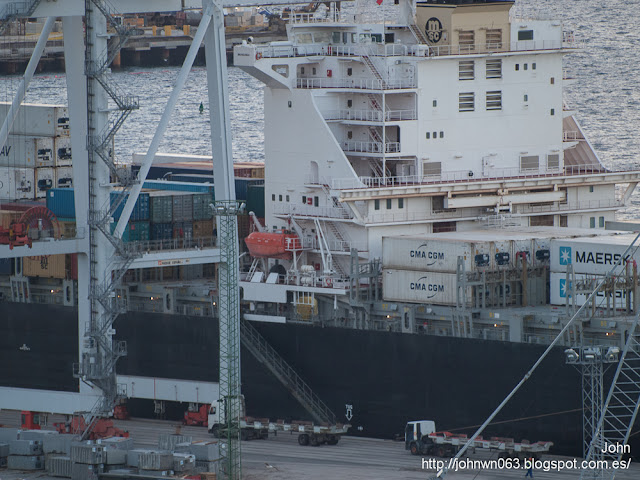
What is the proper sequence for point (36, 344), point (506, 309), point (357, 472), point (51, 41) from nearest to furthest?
1. point (357, 472)
2. point (506, 309)
3. point (36, 344)
4. point (51, 41)

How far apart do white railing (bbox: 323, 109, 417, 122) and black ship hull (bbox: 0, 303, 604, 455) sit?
22.6 ft

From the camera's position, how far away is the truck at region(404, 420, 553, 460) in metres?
48.7

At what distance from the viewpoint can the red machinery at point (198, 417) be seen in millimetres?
56500

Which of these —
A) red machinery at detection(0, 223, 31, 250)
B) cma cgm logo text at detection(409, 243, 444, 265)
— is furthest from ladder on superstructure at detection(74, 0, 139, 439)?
cma cgm logo text at detection(409, 243, 444, 265)

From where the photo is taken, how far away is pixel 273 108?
5856 cm

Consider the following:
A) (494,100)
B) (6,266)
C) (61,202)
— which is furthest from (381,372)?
(6,266)

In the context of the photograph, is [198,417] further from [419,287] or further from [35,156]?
[35,156]

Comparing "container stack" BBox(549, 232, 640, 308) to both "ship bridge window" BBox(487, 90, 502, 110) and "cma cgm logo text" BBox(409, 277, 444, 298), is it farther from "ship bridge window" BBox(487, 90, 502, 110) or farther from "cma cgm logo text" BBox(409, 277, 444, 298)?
"ship bridge window" BBox(487, 90, 502, 110)

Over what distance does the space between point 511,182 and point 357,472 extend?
13351 millimetres

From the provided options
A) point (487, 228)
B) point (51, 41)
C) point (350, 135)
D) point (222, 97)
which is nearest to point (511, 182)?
point (487, 228)

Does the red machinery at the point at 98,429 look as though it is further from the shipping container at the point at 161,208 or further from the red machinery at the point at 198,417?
the shipping container at the point at 161,208

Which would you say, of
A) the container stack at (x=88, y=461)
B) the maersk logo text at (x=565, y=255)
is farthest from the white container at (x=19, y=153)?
the maersk logo text at (x=565, y=255)

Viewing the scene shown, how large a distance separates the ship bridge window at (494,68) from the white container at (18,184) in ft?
57.4

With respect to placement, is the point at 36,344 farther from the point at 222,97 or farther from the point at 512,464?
the point at 512,464
